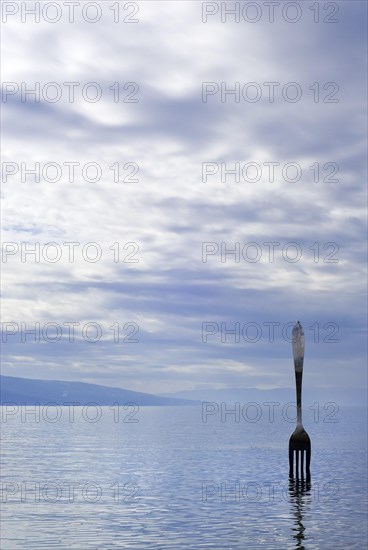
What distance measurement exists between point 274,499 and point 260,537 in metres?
16.8

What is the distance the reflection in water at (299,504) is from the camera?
41991 millimetres

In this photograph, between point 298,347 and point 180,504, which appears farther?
point 180,504

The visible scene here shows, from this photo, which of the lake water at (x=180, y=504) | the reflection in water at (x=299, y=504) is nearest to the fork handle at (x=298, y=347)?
the reflection in water at (x=299, y=504)

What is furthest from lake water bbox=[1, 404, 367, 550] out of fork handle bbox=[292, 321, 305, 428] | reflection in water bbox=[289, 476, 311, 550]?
fork handle bbox=[292, 321, 305, 428]

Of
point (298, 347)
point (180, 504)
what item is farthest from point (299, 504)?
point (298, 347)

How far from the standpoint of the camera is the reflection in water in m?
42.0

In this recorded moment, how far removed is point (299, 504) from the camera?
54969 millimetres

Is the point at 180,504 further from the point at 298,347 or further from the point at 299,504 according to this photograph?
the point at 298,347

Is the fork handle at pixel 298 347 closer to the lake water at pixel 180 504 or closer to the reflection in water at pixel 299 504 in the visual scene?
the reflection in water at pixel 299 504

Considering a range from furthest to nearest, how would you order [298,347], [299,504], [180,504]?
1. [180,504]
2. [299,504]
3. [298,347]

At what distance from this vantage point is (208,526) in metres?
46.3

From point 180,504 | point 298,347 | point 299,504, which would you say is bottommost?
point 180,504

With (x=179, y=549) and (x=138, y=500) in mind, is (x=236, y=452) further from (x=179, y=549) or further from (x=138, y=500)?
(x=179, y=549)

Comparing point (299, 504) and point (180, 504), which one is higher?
point (299, 504)
